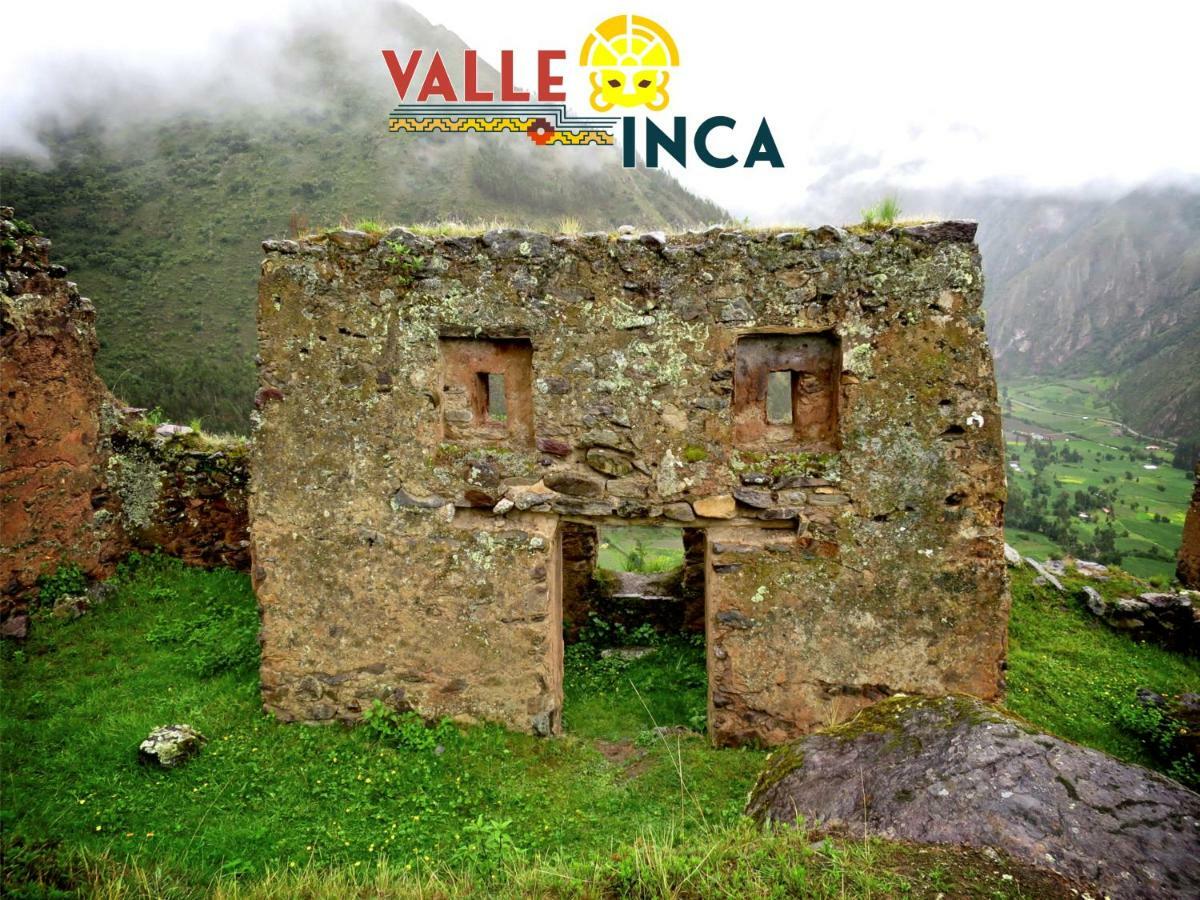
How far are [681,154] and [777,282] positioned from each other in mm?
Answer: 3298

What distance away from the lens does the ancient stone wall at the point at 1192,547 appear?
10602 mm

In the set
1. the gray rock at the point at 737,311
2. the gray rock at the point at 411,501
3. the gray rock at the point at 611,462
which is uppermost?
the gray rock at the point at 737,311

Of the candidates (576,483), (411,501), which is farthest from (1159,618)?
(411,501)

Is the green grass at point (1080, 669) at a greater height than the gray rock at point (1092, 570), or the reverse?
the gray rock at point (1092, 570)

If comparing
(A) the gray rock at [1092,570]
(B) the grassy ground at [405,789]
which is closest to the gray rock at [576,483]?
(B) the grassy ground at [405,789]

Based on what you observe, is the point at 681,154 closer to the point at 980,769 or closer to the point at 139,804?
the point at 980,769

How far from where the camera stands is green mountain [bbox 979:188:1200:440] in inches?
2510

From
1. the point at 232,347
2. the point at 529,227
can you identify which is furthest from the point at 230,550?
the point at 232,347

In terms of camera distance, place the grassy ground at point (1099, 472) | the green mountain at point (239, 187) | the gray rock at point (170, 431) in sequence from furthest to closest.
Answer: the grassy ground at point (1099, 472) → the green mountain at point (239, 187) → the gray rock at point (170, 431)

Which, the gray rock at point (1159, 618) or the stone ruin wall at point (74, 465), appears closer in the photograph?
the stone ruin wall at point (74, 465)

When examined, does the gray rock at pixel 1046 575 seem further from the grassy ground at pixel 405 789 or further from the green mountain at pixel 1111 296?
the green mountain at pixel 1111 296

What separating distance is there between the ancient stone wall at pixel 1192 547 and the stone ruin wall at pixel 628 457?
848 cm

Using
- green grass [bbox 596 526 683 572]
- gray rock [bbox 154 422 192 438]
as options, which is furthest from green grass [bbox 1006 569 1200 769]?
gray rock [bbox 154 422 192 438]

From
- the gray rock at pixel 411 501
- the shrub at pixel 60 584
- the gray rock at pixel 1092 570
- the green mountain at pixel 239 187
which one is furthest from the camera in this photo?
the green mountain at pixel 239 187
